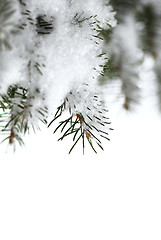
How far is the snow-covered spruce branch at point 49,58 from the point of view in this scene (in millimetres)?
284

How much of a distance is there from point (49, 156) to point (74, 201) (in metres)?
2.24

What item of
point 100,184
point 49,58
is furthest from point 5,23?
point 100,184

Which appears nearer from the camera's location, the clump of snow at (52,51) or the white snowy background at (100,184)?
the clump of snow at (52,51)

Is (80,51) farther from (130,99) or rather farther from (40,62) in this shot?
(130,99)

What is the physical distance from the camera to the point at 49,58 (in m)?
0.32

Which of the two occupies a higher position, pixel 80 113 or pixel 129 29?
pixel 129 29

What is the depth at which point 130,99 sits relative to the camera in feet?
2.49

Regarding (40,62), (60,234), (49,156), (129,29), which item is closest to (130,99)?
(129,29)

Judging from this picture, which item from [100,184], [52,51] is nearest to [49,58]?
[52,51]

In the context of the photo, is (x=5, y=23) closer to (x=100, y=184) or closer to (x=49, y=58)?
(x=49, y=58)

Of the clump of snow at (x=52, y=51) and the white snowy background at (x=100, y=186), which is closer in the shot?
the clump of snow at (x=52, y=51)

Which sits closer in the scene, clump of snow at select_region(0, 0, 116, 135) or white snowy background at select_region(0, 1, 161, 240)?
clump of snow at select_region(0, 0, 116, 135)

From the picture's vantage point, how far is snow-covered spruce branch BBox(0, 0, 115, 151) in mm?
284

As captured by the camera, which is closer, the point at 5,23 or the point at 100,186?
the point at 5,23
